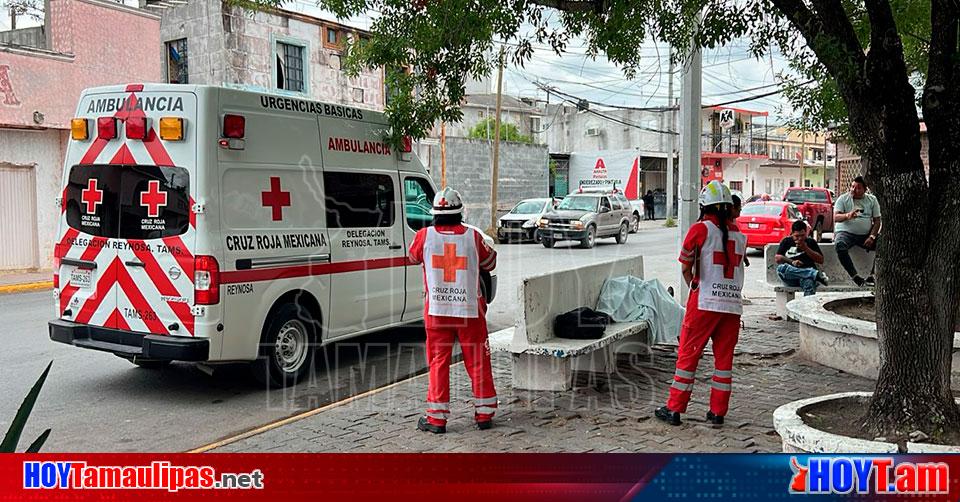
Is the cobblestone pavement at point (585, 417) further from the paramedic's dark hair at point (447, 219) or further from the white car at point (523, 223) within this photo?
the white car at point (523, 223)

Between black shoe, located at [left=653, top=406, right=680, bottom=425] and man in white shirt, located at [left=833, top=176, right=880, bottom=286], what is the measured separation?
19.5 feet

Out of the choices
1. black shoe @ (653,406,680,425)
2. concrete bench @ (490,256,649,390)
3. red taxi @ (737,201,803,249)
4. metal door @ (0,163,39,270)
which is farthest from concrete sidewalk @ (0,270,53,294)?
red taxi @ (737,201,803,249)

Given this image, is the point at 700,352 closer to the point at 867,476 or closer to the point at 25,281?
A: the point at 867,476

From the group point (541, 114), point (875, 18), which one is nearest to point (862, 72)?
point (875, 18)

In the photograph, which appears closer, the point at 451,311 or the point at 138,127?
the point at 451,311

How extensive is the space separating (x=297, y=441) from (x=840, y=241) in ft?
26.5

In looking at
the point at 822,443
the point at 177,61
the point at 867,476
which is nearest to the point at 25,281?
the point at 177,61

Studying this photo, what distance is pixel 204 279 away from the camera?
6.48 m

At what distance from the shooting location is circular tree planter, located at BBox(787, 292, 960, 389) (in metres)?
7.20

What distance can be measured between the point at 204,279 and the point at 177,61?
801 inches

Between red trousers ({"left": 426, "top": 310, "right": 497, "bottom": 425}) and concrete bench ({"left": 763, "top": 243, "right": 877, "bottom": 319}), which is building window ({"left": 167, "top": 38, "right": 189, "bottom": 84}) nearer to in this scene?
concrete bench ({"left": 763, "top": 243, "right": 877, "bottom": 319})

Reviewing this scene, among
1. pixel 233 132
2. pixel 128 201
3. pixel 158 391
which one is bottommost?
pixel 158 391

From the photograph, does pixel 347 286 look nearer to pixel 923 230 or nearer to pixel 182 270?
pixel 182 270

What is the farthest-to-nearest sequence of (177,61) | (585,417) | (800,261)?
(177,61) < (800,261) < (585,417)
